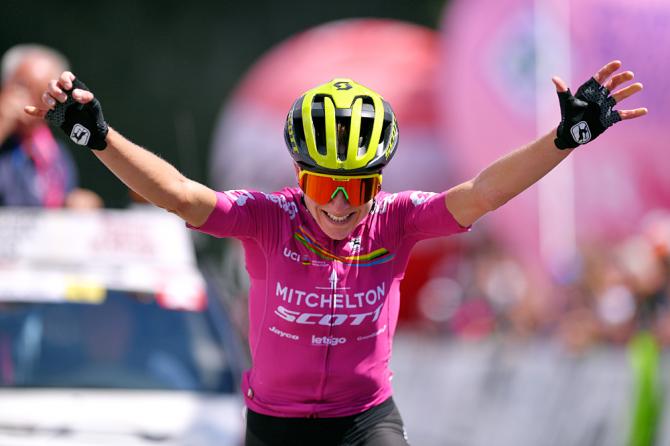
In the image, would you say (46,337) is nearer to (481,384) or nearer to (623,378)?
(623,378)

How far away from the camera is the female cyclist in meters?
4.75

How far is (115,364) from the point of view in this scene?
290 inches

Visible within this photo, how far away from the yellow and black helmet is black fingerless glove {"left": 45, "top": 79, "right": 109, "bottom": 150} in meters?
0.69

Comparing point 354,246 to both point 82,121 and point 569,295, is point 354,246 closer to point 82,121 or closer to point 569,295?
point 82,121

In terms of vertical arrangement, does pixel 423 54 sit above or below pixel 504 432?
above

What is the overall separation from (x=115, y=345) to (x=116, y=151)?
2.96 metres

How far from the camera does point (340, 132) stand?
4836 millimetres

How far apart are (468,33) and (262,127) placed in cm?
543

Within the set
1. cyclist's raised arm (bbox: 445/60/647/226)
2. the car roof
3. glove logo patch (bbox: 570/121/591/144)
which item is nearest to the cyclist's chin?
cyclist's raised arm (bbox: 445/60/647/226)

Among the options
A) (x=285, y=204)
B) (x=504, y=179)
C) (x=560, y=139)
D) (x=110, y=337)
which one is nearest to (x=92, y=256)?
(x=110, y=337)

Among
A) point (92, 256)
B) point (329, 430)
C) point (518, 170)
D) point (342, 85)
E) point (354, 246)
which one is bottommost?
point (329, 430)

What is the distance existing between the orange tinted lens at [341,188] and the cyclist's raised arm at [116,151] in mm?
355

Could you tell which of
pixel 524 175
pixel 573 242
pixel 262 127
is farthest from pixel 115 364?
pixel 262 127

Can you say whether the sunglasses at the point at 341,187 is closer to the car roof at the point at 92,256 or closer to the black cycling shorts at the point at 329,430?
the black cycling shorts at the point at 329,430
